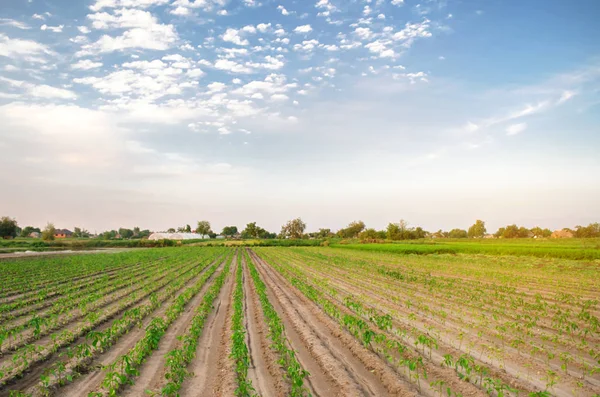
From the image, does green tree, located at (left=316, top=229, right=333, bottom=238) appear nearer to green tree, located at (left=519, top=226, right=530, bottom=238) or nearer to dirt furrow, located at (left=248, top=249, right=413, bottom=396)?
green tree, located at (left=519, top=226, right=530, bottom=238)

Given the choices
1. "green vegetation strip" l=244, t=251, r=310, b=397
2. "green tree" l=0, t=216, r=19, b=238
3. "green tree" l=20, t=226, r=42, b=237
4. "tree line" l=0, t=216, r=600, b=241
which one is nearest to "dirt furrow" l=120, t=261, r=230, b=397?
"green vegetation strip" l=244, t=251, r=310, b=397

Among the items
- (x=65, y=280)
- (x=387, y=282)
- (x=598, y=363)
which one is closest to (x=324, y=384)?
(x=598, y=363)

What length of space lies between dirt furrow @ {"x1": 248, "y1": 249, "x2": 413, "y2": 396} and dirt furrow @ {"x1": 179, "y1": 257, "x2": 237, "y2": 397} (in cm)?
210

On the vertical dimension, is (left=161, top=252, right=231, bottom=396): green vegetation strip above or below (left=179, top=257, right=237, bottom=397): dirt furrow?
above

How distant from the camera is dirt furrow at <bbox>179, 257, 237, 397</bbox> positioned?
6.90 meters

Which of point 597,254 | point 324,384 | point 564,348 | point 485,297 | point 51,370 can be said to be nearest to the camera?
point 324,384

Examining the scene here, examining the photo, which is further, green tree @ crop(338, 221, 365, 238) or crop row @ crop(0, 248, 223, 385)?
green tree @ crop(338, 221, 365, 238)

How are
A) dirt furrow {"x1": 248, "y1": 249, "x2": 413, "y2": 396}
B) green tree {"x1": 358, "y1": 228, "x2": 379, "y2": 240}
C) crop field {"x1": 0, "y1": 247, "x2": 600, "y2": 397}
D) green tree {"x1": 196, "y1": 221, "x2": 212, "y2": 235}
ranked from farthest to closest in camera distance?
1. green tree {"x1": 196, "y1": 221, "x2": 212, "y2": 235}
2. green tree {"x1": 358, "y1": 228, "x2": 379, "y2": 240}
3. crop field {"x1": 0, "y1": 247, "x2": 600, "y2": 397}
4. dirt furrow {"x1": 248, "y1": 249, "x2": 413, "y2": 396}

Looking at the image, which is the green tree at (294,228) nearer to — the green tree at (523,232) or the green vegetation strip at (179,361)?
the green tree at (523,232)

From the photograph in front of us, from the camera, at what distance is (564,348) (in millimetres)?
9289

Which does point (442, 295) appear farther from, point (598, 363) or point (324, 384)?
point (324, 384)

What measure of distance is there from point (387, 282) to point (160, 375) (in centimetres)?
1768

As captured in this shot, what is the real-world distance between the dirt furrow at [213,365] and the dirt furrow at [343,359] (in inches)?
82.7

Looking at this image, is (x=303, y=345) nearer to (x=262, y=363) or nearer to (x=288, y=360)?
(x=288, y=360)
